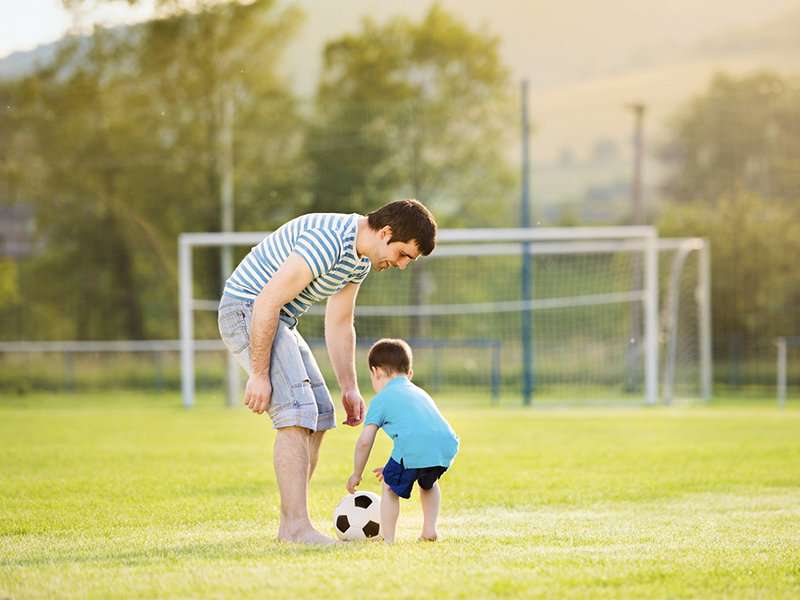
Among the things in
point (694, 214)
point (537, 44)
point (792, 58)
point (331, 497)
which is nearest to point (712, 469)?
point (331, 497)

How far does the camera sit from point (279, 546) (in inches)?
225

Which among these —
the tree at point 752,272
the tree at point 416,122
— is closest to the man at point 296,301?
the tree at point 752,272

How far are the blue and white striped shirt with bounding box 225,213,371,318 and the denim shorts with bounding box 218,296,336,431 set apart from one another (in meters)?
0.08

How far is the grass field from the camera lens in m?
4.77

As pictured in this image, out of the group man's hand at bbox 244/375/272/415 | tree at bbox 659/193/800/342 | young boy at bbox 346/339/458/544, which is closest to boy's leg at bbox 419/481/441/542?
young boy at bbox 346/339/458/544

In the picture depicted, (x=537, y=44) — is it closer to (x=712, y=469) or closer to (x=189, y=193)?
(x=189, y=193)

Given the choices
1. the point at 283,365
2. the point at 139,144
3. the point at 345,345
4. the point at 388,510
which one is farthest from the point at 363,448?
the point at 139,144

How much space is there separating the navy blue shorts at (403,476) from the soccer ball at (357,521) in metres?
0.27

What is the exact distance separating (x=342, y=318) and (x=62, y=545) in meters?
1.64

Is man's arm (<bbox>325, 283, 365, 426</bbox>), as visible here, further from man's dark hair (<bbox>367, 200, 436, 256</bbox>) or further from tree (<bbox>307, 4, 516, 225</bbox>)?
tree (<bbox>307, 4, 516, 225</bbox>)

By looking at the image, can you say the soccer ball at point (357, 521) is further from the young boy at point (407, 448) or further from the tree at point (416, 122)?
the tree at point (416, 122)

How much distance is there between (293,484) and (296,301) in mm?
829

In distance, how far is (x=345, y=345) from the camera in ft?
21.0

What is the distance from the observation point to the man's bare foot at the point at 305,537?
19.0 ft
